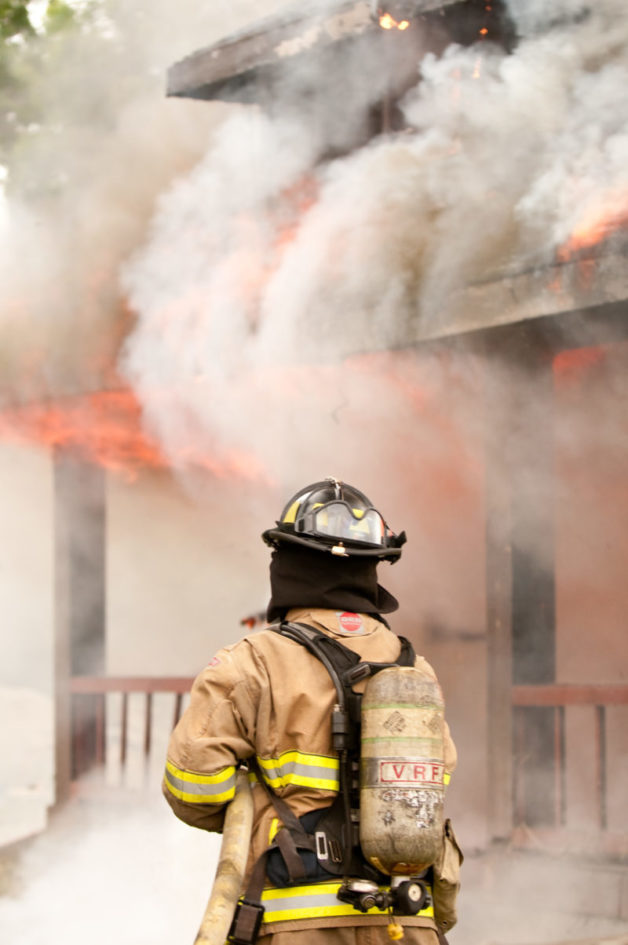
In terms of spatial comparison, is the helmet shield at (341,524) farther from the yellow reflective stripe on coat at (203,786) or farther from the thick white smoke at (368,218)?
the thick white smoke at (368,218)

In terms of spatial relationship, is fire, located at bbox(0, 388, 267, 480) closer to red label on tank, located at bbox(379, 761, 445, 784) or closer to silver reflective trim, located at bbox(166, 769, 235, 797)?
silver reflective trim, located at bbox(166, 769, 235, 797)

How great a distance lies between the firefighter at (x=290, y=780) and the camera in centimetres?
259

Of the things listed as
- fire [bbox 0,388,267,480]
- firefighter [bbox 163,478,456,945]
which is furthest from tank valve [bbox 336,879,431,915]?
fire [bbox 0,388,267,480]

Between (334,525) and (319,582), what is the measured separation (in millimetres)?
143

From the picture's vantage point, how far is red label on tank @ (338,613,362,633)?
9.28 feet

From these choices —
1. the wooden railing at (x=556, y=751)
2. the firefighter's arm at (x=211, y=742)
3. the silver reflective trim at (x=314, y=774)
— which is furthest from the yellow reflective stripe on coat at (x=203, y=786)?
the wooden railing at (x=556, y=751)

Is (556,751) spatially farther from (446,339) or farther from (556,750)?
(446,339)

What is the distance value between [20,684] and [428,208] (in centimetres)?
841

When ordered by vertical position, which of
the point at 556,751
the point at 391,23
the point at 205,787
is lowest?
the point at 556,751

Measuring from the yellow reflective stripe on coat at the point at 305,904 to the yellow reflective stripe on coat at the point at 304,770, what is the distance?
22 centimetres

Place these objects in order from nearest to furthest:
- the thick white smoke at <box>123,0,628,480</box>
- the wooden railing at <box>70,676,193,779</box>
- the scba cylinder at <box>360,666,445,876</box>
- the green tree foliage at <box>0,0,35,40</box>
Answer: the scba cylinder at <box>360,666,445,876</box> < the thick white smoke at <box>123,0,628,480</box> < the wooden railing at <box>70,676,193,779</box> < the green tree foliage at <box>0,0,35,40</box>

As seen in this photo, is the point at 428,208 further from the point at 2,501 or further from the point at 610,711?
the point at 2,501

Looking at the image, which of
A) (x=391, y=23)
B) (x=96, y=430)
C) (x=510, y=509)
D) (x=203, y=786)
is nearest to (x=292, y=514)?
(x=203, y=786)

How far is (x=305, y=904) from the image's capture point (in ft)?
8.53
